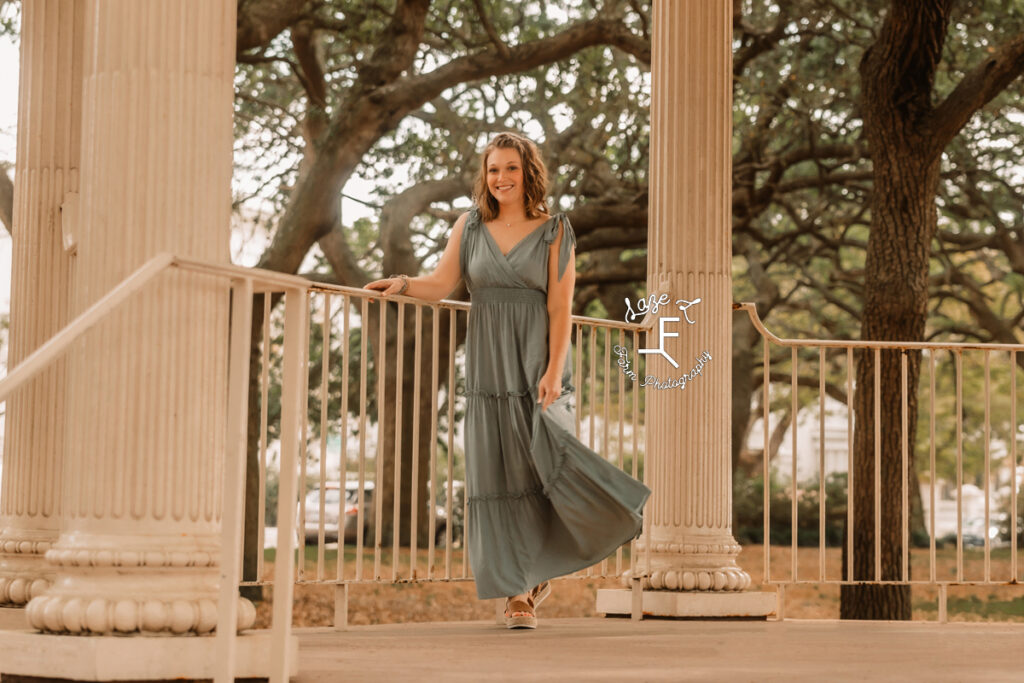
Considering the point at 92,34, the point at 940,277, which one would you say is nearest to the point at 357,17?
the point at 940,277

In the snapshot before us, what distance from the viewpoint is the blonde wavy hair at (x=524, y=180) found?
5.40 metres

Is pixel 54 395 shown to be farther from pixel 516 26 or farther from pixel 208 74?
pixel 516 26

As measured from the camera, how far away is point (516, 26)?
16172mm

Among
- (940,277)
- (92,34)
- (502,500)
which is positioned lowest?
(502,500)

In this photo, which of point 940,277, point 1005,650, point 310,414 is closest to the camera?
point 1005,650

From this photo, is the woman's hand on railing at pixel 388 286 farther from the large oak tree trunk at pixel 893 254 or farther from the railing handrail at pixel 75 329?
the large oak tree trunk at pixel 893 254

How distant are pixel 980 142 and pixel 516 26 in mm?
5715

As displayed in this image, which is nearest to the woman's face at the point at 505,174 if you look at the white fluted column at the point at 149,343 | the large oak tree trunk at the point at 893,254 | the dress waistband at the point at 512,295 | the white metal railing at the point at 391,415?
the dress waistband at the point at 512,295

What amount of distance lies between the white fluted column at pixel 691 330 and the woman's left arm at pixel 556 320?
1479 millimetres

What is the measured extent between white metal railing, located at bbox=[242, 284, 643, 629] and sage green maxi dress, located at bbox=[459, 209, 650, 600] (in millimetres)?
209

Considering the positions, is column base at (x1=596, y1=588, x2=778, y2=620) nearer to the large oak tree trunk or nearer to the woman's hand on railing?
the woman's hand on railing

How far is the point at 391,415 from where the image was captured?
17734mm

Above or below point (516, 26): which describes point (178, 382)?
below

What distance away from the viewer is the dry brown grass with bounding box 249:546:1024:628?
15.6 metres
